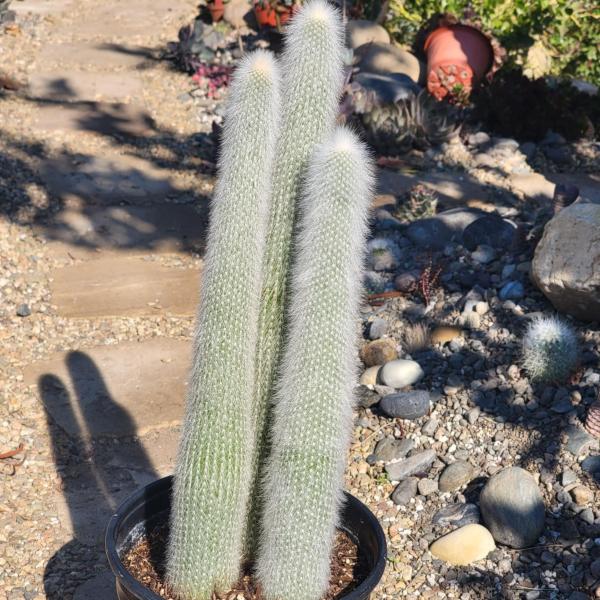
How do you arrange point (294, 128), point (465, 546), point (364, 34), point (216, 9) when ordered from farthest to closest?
1. point (216, 9)
2. point (364, 34)
3. point (465, 546)
4. point (294, 128)

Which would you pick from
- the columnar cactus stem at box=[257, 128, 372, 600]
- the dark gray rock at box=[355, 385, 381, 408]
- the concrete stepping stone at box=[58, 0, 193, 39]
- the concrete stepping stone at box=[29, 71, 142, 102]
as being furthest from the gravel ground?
the concrete stepping stone at box=[58, 0, 193, 39]

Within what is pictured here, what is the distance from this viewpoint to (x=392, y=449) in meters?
4.27

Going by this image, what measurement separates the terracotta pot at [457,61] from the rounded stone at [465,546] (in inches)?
210

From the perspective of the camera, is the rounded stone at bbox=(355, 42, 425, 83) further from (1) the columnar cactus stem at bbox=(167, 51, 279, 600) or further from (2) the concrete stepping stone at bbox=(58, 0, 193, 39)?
(1) the columnar cactus stem at bbox=(167, 51, 279, 600)

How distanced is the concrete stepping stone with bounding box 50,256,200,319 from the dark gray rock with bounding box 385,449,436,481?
1.78m

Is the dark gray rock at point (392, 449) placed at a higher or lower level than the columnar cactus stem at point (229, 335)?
lower

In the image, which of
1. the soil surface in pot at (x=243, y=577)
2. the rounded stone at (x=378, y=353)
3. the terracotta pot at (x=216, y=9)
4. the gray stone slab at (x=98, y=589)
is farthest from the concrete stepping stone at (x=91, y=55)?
the soil surface in pot at (x=243, y=577)

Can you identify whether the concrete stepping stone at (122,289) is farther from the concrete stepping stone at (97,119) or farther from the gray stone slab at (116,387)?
the concrete stepping stone at (97,119)

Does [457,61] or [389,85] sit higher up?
[457,61]

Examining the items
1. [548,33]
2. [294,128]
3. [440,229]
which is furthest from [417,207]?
[548,33]

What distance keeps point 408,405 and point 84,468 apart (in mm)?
1417

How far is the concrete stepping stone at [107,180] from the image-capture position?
6.88m

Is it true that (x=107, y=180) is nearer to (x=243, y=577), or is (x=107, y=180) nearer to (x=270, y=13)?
(x=270, y=13)

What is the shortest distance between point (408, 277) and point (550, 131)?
10.6ft
